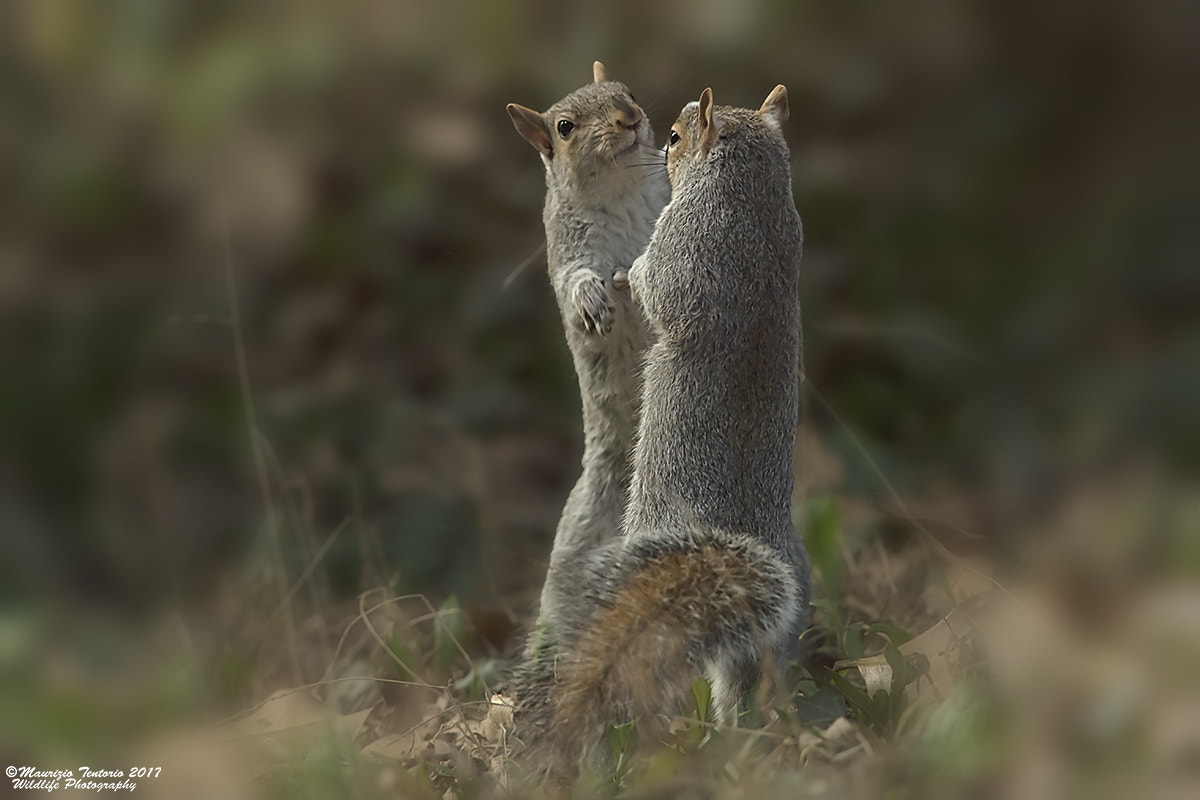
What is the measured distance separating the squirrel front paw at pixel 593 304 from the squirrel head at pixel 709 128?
1.04ft

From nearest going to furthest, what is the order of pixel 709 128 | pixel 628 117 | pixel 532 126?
pixel 709 128, pixel 628 117, pixel 532 126

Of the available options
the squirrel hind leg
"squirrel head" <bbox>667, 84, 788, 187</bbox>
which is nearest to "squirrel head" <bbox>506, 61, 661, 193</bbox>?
"squirrel head" <bbox>667, 84, 788, 187</bbox>

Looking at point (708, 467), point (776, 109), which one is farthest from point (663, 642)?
point (776, 109)

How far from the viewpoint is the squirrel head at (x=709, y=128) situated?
2633mm

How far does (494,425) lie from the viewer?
4504 millimetres

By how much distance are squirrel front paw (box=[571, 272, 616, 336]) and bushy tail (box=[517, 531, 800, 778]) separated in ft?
1.87

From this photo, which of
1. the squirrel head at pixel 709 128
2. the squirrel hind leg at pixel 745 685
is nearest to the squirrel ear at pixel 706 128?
the squirrel head at pixel 709 128

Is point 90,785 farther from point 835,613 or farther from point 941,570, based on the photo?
point 941,570

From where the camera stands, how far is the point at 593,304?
112 inches

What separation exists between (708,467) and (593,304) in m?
0.52

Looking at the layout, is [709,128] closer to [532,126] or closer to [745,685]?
[532,126]

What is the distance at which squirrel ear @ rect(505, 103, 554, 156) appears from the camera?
308cm

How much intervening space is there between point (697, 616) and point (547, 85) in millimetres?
2502

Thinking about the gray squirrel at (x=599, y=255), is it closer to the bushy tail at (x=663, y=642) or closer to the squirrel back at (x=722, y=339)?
the squirrel back at (x=722, y=339)
